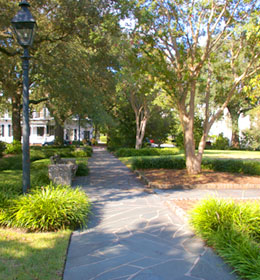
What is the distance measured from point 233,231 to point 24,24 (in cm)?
568

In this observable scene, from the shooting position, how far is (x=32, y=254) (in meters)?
3.98

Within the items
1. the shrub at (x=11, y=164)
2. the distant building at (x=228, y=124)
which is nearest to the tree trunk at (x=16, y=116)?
the shrub at (x=11, y=164)

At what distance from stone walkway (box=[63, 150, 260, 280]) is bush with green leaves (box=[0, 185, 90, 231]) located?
0.34 m

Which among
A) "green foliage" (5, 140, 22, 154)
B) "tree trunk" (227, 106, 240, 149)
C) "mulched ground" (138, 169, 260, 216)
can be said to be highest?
Result: "tree trunk" (227, 106, 240, 149)

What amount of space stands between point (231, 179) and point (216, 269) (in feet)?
24.1

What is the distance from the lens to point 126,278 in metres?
3.43

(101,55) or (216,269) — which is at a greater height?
(101,55)

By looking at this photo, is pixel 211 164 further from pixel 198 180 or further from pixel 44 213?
pixel 44 213

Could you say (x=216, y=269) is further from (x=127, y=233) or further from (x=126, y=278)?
(x=127, y=233)

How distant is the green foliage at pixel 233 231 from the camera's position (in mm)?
3545

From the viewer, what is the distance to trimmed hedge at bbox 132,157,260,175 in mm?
12133

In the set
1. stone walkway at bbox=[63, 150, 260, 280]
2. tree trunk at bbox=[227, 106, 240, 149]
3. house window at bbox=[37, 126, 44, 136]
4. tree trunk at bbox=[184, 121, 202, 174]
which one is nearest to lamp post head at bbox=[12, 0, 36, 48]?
stone walkway at bbox=[63, 150, 260, 280]

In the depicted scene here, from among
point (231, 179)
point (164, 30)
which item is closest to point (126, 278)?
point (231, 179)

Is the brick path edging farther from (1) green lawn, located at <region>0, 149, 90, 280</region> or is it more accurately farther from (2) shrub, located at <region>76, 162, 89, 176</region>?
(1) green lawn, located at <region>0, 149, 90, 280</region>
